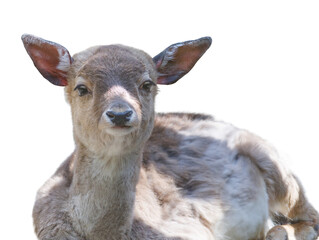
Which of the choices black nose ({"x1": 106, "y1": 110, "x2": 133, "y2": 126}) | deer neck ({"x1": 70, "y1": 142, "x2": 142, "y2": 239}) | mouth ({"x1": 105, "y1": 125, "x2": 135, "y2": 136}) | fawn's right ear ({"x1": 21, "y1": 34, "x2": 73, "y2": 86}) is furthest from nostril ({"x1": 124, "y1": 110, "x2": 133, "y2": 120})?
fawn's right ear ({"x1": 21, "y1": 34, "x2": 73, "y2": 86})

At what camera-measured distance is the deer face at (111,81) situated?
7.55 metres

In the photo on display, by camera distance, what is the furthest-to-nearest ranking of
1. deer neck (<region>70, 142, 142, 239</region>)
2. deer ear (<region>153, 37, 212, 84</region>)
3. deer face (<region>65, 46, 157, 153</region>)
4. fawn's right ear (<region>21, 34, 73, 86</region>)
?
1. deer ear (<region>153, 37, 212, 84</region>)
2. fawn's right ear (<region>21, 34, 73, 86</region>)
3. deer neck (<region>70, 142, 142, 239</region>)
4. deer face (<region>65, 46, 157, 153</region>)

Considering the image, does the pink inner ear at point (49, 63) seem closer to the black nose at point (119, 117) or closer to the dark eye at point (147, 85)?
the dark eye at point (147, 85)

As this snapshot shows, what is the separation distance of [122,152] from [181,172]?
1.59 meters

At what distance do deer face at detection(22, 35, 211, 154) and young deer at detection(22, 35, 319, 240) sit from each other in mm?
11

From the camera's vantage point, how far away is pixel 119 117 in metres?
7.39

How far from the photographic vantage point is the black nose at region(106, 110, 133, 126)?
24.2 feet

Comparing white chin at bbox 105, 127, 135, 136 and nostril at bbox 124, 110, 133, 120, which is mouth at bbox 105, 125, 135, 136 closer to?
white chin at bbox 105, 127, 135, 136

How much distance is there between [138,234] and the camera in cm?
827

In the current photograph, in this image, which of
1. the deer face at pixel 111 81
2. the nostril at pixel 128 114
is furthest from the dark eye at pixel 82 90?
the nostril at pixel 128 114

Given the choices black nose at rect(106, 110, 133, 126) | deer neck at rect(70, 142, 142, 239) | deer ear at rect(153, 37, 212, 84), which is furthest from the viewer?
deer ear at rect(153, 37, 212, 84)

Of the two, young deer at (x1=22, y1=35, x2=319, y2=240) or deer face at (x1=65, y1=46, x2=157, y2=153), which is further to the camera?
young deer at (x1=22, y1=35, x2=319, y2=240)

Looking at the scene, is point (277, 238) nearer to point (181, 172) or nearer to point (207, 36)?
point (181, 172)

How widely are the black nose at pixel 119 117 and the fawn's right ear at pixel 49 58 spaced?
41.9 inches
